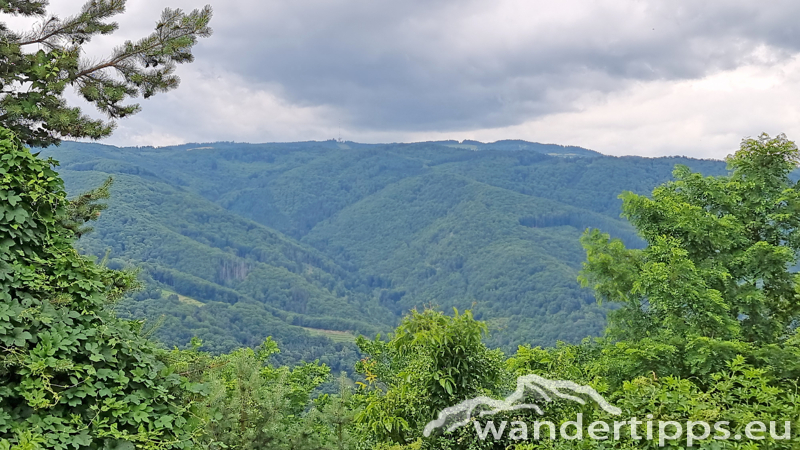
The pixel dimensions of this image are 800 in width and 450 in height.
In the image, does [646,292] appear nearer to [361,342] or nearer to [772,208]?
[772,208]

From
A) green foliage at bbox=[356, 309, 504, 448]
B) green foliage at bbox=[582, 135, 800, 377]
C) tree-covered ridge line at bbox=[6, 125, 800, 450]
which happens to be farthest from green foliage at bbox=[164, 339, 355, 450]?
green foliage at bbox=[582, 135, 800, 377]

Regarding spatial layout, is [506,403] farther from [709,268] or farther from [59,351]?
[709,268]

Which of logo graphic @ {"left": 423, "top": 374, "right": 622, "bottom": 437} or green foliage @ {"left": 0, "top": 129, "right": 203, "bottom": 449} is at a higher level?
green foliage @ {"left": 0, "top": 129, "right": 203, "bottom": 449}

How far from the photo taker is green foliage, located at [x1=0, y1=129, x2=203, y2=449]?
158 inches

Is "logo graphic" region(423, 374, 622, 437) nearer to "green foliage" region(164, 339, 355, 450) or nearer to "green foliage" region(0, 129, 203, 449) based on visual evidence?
"green foliage" region(164, 339, 355, 450)

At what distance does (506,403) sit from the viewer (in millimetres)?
5465

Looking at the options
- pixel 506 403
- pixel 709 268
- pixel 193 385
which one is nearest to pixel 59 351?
pixel 193 385

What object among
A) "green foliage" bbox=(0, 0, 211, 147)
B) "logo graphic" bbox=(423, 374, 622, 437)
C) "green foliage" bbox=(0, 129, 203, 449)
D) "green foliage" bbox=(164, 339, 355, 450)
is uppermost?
"green foliage" bbox=(0, 0, 211, 147)

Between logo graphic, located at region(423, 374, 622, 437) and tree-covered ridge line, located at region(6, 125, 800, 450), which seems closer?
tree-covered ridge line, located at region(6, 125, 800, 450)

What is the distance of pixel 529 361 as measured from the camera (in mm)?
7121

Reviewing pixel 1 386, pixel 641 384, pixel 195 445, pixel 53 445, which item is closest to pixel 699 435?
pixel 641 384

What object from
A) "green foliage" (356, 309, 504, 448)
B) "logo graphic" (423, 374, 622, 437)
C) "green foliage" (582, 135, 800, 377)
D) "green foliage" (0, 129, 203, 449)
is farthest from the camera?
"green foliage" (582, 135, 800, 377)

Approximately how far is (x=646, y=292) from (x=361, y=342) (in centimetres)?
703

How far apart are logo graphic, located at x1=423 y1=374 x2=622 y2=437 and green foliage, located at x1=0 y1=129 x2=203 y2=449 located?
2449 mm
